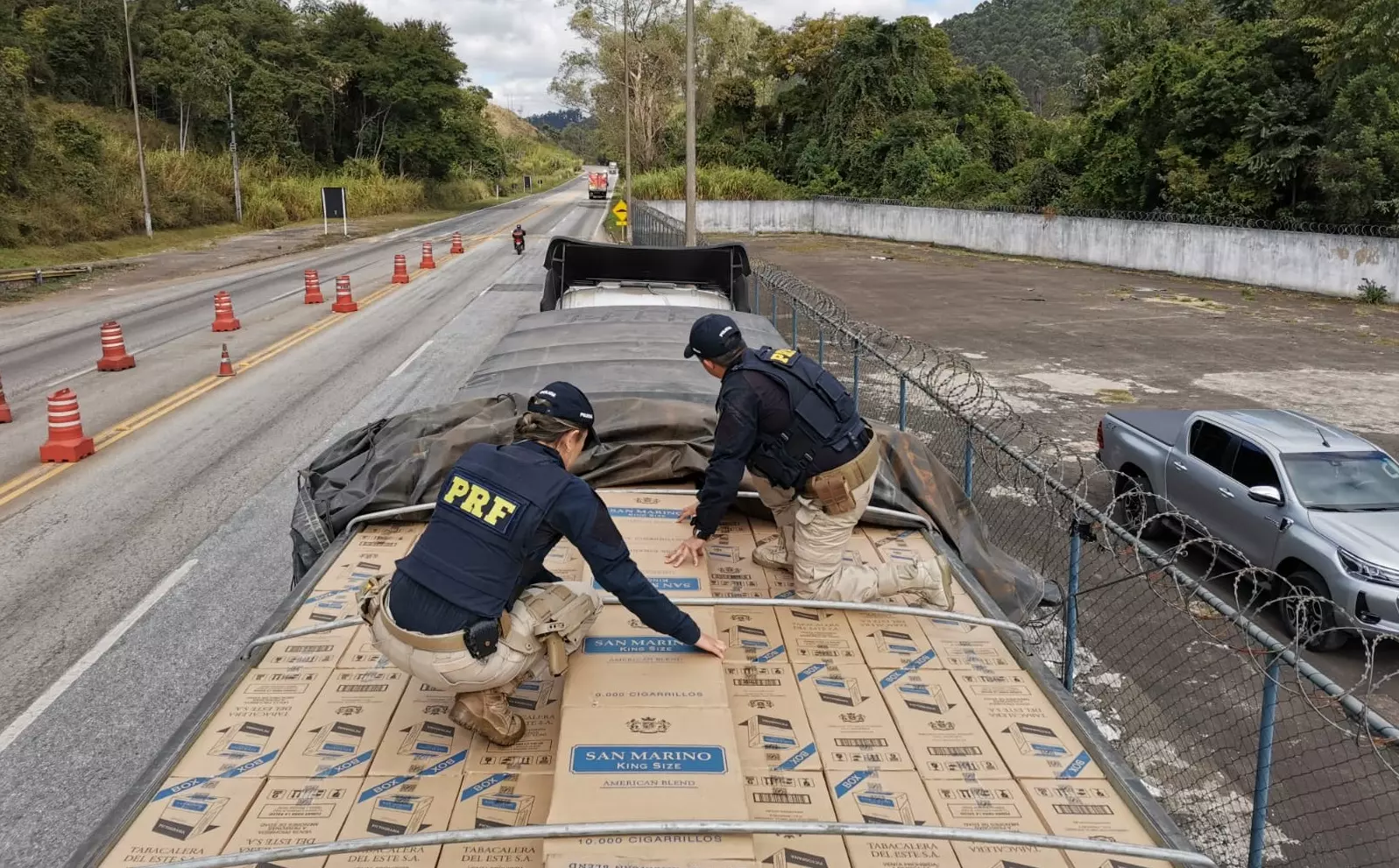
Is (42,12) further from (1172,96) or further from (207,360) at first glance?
(1172,96)

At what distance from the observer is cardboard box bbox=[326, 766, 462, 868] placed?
10.4 ft

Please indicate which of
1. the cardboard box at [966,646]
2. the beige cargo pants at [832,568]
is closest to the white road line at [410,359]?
the beige cargo pants at [832,568]

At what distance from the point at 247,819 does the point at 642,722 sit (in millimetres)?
1421

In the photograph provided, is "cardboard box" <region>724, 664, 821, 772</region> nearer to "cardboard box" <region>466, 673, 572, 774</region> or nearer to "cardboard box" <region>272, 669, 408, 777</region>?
"cardboard box" <region>466, 673, 572, 774</region>

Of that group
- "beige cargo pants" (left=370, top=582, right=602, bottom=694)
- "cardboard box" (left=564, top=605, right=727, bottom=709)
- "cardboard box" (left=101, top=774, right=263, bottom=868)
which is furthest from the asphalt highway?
"cardboard box" (left=564, top=605, right=727, bottom=709)

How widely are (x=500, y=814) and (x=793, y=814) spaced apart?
104cm

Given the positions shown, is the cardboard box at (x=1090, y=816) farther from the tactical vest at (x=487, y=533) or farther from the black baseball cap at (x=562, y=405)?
the black baseball cap at (x=562, y=405)

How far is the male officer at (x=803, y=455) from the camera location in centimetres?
496

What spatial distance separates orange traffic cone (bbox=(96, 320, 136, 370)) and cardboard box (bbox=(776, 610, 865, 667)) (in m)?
15.8

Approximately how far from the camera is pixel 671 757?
344 cm

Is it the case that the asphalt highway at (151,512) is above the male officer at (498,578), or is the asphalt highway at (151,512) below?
below

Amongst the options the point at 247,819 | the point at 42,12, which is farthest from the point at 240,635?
the point at 42,12

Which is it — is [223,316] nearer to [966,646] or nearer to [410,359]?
[410,359]

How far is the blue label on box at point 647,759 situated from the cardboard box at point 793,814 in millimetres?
146
